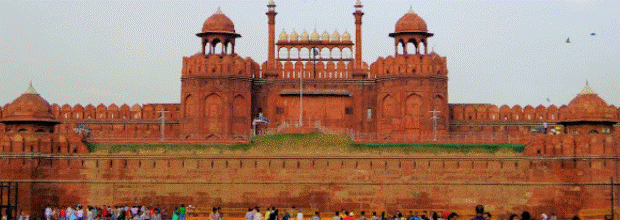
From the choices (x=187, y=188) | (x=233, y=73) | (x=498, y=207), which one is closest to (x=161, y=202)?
(x=187, y=188)

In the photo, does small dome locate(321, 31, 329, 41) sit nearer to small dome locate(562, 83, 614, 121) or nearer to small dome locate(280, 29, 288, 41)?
small dome locate(280, 29, 288, 41)

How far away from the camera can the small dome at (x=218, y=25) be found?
65.8 meters

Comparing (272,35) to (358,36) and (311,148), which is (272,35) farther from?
(311,148)

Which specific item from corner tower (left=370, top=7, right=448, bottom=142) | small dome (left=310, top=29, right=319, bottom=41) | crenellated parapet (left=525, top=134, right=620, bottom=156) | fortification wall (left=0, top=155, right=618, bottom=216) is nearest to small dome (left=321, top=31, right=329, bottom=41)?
small dome (left=310, top=29, right=319, bottom=41)

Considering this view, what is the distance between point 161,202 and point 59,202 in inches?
209

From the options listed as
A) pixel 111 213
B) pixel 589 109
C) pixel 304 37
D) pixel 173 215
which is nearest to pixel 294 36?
pixel 304 37

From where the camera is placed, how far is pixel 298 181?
57.6m

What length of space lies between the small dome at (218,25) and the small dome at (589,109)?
2077 centimetres

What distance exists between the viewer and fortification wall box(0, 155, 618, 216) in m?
57.1

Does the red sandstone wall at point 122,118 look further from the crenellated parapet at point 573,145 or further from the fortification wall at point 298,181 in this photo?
the crenellated parapet at point 573,145

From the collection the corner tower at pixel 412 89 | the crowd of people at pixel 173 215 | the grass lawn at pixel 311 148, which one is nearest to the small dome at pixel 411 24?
the corner tower at pixel 412 89

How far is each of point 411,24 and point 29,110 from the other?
74.6 ft

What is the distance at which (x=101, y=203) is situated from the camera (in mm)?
57688

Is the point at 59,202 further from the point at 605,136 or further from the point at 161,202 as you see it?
the point at 605,136
